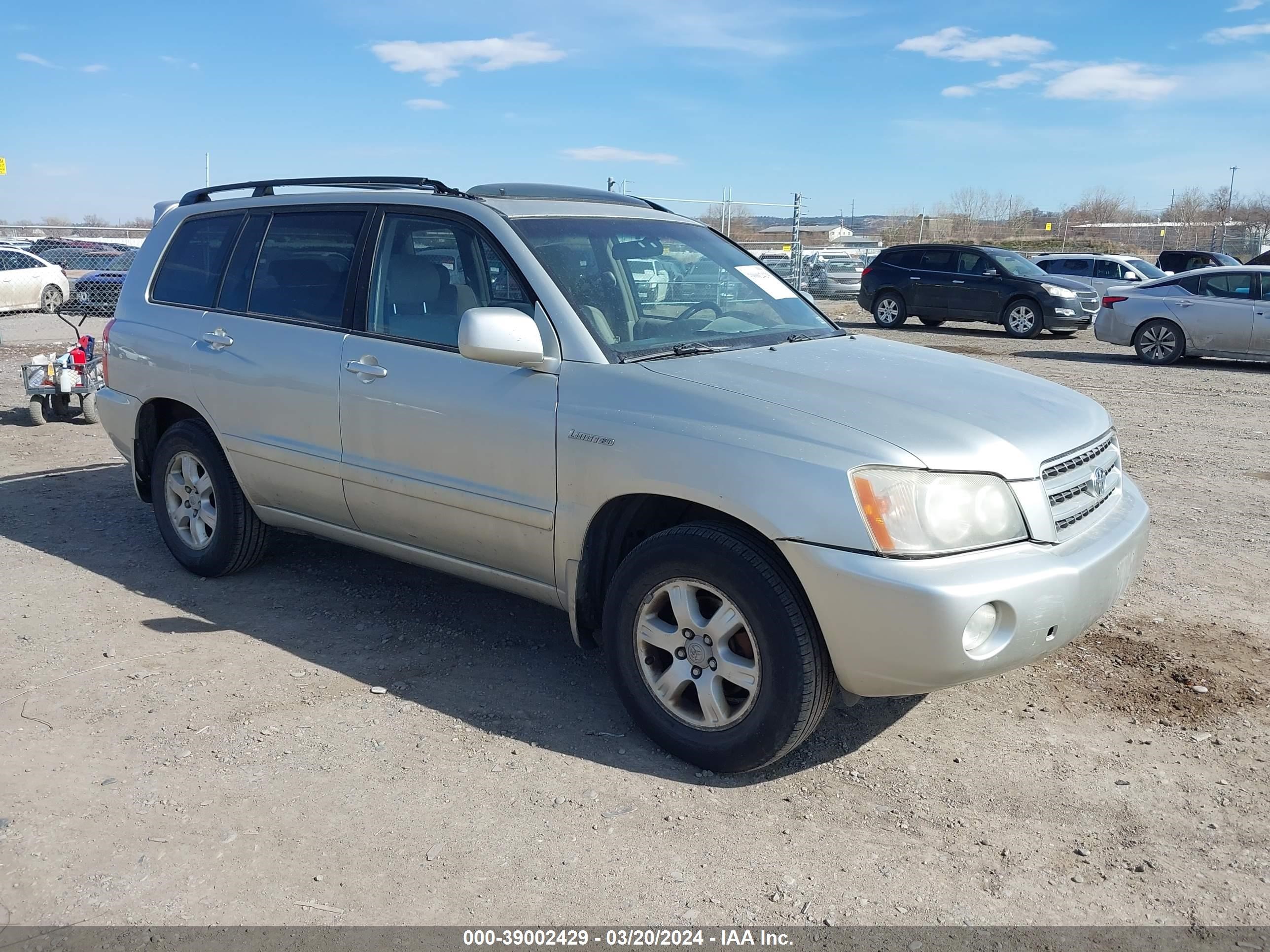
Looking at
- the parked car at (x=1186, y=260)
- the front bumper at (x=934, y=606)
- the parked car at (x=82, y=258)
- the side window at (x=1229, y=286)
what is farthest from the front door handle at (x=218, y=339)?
the parked car at (x=1186, y=260)

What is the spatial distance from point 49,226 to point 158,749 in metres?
23.4

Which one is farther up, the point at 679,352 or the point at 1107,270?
the point at 1107,270

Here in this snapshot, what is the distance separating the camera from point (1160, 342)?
1548 cm

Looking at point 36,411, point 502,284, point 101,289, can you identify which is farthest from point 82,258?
point 502,284

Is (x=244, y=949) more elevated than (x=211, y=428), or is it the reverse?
(x=211, y=428)

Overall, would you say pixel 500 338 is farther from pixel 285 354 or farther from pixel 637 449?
pixel 285 354

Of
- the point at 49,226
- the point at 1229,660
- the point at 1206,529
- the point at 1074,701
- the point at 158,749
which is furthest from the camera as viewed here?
the point at 49,226

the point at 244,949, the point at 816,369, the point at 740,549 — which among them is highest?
the point at 816,369

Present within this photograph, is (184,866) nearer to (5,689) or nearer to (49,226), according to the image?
(5,689)

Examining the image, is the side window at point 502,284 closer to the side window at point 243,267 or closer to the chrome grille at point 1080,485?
the side window at point 243,267

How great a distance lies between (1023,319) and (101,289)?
51.8 ft

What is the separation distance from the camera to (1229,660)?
453cm

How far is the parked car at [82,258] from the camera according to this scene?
2424cm

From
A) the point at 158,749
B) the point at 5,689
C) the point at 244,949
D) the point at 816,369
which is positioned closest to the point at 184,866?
the point at 244,949
